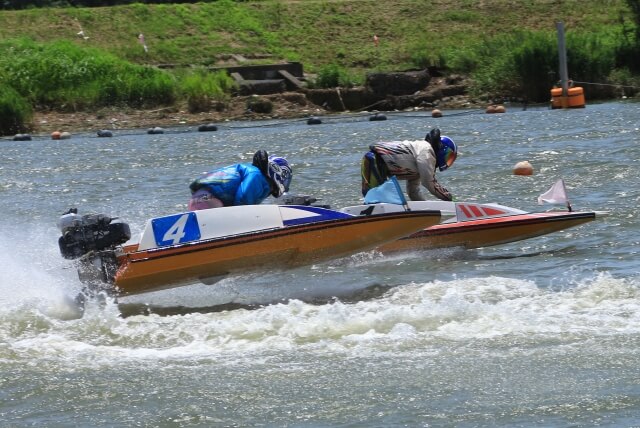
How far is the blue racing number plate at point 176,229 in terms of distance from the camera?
1020 centimetres

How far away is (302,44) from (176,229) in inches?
1629

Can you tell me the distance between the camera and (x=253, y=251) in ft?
33.9

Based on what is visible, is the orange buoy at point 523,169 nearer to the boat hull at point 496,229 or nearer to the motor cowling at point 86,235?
the boat hull at point 496,229

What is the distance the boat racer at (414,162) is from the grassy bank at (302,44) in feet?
81.8

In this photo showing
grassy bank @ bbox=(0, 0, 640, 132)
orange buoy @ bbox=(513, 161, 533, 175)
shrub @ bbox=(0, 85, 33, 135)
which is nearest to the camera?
orange buoy @ bbox=(513, 161, 533, 175)

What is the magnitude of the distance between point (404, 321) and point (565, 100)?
2406 cm

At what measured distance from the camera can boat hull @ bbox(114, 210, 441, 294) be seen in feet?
33.3

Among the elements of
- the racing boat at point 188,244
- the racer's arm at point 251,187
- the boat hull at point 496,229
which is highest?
the racer's arm at point 251,187

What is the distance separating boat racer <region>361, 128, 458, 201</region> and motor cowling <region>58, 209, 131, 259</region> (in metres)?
3.24

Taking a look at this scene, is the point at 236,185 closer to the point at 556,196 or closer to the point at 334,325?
the point at 334,325

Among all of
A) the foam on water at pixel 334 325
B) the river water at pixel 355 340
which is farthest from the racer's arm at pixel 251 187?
the foam on water at pixel 334 325

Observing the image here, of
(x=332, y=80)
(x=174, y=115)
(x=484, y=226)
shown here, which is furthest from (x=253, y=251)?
(x=332, y=80)

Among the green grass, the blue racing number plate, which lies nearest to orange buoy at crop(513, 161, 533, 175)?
the blue racing number plate

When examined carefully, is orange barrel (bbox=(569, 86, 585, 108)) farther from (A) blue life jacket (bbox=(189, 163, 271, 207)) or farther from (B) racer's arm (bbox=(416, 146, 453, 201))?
(A) blue life jacket (bbox=(189, 163, 271, 207))
